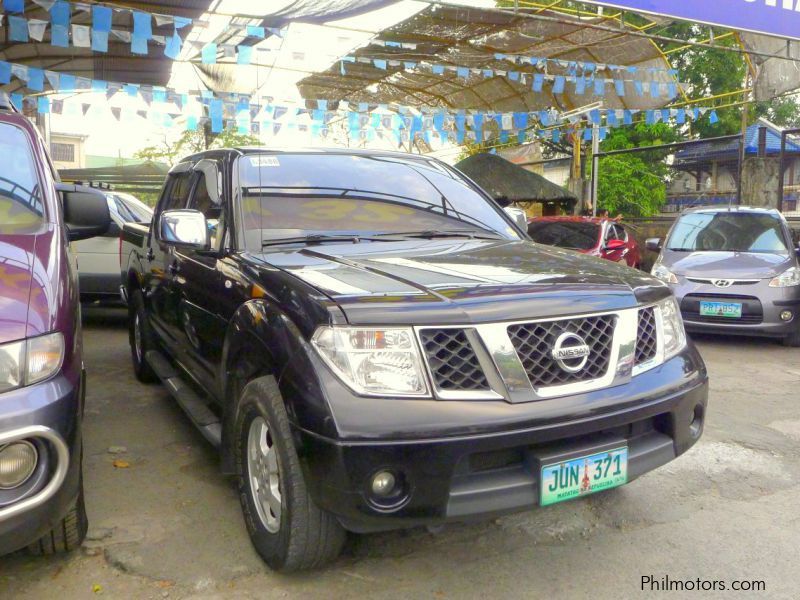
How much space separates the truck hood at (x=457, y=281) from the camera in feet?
7.54

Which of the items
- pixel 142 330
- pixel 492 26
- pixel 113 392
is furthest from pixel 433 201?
pixel 492 26

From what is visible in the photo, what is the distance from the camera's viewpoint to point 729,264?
7480mm

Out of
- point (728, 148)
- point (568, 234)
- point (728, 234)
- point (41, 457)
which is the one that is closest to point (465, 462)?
point (41, 457)

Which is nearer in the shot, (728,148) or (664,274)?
(664,274)

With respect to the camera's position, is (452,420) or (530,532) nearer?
(452,420)

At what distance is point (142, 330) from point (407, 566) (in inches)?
123

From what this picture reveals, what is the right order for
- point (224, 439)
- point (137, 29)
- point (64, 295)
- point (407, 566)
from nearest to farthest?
point (64, 295) → point (407, 566) → point (224, 439) → point (137, 29)

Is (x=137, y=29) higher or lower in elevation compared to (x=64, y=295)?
higher

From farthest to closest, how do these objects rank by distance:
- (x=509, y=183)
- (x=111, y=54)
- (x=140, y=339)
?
1. (x=509, y=183)
2. (x=111, y=54)
3. (x=140, y=339)

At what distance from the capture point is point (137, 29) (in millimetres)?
8281

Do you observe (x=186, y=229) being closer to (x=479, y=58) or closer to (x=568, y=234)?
(x=568, y=234)

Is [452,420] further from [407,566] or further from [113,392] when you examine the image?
[113,392]

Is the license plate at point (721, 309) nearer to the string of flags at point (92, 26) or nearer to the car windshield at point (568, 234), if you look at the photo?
the car windshield at point (568, 234)

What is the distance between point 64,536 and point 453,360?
5.56 feet
